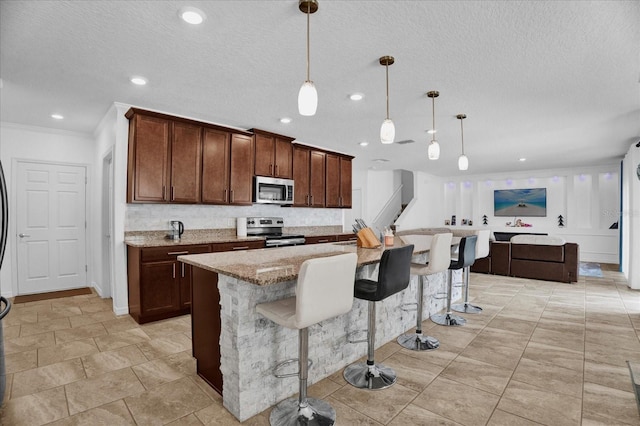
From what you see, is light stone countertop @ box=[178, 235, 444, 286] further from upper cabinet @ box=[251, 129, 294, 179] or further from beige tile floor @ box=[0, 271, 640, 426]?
upper cabinet @ box=[251, 129, 294, 179]

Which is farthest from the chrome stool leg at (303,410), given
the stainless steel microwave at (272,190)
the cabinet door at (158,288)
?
the stainless steel microwave at (272,190)

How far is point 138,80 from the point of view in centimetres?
317

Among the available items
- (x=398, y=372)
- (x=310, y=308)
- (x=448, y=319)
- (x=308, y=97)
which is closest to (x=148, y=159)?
(x=308, y=97)

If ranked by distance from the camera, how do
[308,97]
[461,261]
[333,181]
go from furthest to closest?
1. [333,181]
2. [461,261]
3. [308,97]

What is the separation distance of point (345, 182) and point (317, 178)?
85 cm

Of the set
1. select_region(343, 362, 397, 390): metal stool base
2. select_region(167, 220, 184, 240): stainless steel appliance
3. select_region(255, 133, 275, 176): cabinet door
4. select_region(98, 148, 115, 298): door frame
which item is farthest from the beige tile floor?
select_region(255, 133, 275, 176): cabinet door

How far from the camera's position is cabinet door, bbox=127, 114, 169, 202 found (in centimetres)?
385

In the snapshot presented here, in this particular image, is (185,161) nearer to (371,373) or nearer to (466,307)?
(371,373)

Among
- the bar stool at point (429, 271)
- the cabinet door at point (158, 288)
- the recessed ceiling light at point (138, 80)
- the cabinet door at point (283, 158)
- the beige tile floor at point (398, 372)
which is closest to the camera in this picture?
the beige tile floor at point (398, 372)

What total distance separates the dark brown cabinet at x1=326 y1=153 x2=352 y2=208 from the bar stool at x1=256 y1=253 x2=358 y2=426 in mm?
4404

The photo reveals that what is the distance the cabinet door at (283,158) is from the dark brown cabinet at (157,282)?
195cm

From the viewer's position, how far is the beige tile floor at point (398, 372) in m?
2.03

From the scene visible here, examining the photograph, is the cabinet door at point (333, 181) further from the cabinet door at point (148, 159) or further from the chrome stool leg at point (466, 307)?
the cabinet door at point (148, 159)

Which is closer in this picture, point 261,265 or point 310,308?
point 310,308
